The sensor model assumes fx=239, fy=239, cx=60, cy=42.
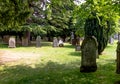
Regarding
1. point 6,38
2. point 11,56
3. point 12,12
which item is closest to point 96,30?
point 11,56

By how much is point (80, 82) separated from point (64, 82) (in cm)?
59

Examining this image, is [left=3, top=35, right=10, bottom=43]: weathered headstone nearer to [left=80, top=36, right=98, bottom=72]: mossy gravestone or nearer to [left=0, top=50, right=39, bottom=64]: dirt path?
[left=0, top=50, right=39, bottom=64]: dirt path

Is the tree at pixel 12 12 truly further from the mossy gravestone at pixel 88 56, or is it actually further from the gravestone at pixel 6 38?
the gravestone at pixel 6 38

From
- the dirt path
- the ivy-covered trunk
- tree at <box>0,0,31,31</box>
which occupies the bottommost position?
the dirt path

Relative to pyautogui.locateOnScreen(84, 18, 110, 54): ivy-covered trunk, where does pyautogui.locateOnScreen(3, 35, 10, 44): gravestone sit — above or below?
below

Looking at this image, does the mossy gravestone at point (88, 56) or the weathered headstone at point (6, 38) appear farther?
the weathered headstone at point (6, 38)

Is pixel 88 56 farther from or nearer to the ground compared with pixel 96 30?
nearer to the ground

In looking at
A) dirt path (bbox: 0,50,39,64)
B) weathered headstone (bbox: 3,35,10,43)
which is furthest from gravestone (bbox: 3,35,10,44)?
dirt path (bbox: 0,50,39,64)

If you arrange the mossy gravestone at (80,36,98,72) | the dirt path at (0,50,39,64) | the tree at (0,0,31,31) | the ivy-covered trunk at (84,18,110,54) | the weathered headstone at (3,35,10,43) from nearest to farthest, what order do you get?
the mossy gravestone at (80,36,98,72), the tree at (0,0,31,31), the dirt path at (0,50,39,64), the ivy-covered trunk at (84,18,110,54), the weathered headstone at (3,35,10,43)

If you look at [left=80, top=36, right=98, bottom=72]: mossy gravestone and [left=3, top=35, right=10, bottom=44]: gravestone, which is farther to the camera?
[left=3, top=35, right=10, bottom=44]: gravestone

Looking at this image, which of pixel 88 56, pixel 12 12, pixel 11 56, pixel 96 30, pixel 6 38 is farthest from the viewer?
pixel 6 38

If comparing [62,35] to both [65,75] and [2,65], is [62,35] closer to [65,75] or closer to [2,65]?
[2,65]

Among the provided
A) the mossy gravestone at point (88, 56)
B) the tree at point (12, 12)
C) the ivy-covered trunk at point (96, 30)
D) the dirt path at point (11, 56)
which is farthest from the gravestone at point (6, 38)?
the mossy gravestone at point (88, 56)

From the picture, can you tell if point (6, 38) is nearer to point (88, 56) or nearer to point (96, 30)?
point (96, 30)
